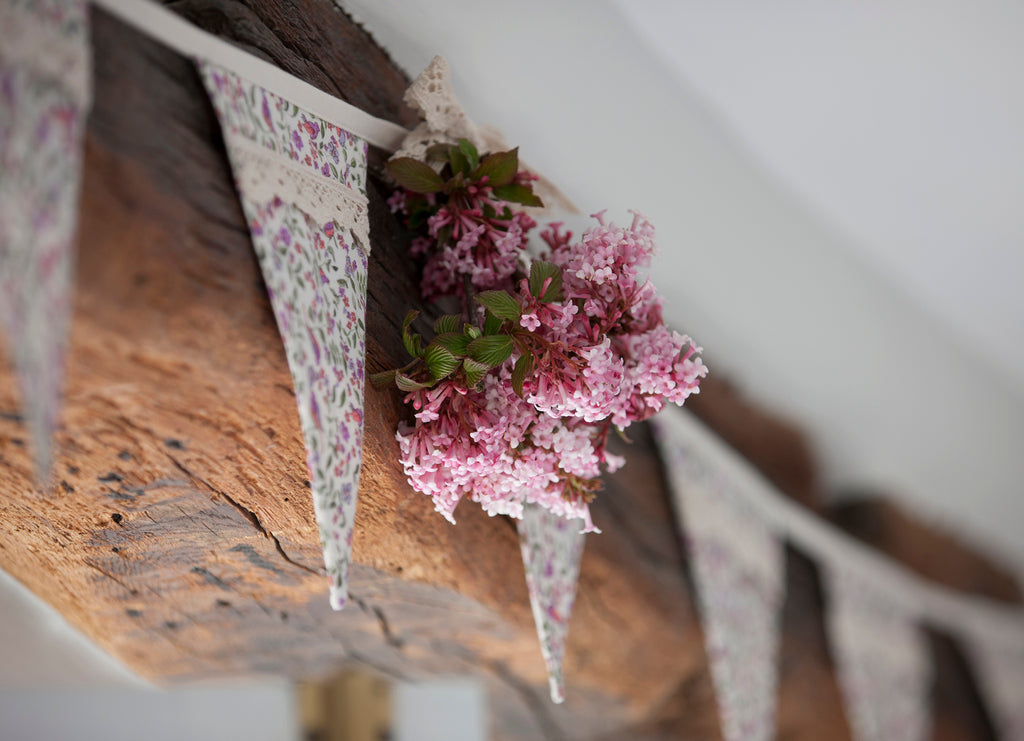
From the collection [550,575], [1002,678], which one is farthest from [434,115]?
[1002,678]

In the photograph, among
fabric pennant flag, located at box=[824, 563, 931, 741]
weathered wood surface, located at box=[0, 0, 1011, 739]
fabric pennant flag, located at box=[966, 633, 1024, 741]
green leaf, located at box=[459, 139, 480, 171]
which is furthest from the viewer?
fabric pennant flag, located at box=[966, 633, 1024, 741]

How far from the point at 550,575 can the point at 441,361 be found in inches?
23.2

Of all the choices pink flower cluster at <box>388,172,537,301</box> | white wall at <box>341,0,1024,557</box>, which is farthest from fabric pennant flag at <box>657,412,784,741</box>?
pink flower cluster at <box>388,172,537,301</box>

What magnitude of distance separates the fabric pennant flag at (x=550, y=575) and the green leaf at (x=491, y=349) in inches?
18.1

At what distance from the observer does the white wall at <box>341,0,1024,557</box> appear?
5.19ft

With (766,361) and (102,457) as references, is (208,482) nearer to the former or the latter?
(102,457)

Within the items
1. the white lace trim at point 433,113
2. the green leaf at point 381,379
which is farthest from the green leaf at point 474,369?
the white lace trim at point 433,113

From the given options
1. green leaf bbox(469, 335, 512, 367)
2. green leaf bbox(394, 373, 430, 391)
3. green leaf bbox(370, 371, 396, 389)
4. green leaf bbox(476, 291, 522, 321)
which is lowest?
green leaf bbox(370, 371, 396, 389)

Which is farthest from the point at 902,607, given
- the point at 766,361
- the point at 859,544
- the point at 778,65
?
the point at 778,65

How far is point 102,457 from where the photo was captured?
1166 mm

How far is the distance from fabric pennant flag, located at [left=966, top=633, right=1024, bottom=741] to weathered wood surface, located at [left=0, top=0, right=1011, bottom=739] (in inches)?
55.6

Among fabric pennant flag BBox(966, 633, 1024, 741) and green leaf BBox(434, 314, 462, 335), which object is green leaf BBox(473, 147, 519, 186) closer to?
green leaf BBox(434, 314, 462, 335)

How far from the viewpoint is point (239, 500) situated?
1285 mm

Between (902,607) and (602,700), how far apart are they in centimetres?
137
